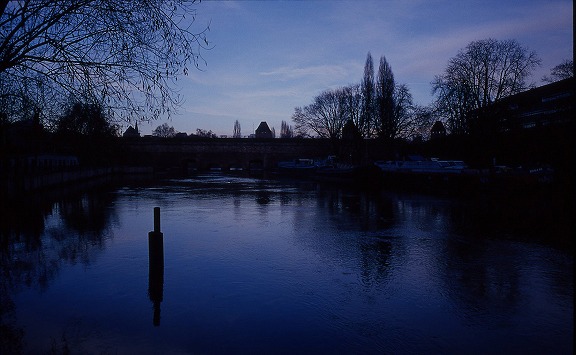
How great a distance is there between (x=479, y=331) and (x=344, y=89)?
67.2 m

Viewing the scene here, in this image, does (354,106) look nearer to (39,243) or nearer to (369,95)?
(369,95)

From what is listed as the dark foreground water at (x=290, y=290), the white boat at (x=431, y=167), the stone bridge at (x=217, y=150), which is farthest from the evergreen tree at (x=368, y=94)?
the dark foreground water at (x=290, y=290)

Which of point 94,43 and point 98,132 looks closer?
point 94,43

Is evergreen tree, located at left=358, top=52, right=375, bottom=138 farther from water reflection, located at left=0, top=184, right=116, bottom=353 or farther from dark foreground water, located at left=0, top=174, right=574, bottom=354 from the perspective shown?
dark foreground water, located at left=0, top=174, right=574, bottom=354

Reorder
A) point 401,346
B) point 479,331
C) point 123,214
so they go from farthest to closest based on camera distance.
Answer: point 123,214
point 479,331
point 401,346

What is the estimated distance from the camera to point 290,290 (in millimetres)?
8852

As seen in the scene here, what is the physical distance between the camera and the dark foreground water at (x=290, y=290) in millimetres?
6395

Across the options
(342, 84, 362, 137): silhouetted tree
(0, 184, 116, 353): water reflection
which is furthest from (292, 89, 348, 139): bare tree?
(0, 184, 116, 353): water reflection

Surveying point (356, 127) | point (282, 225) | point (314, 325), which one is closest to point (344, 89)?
point (356, 127)

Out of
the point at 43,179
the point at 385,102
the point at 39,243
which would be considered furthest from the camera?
the point at 385,102

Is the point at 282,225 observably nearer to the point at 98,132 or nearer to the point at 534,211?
the point at 98,132

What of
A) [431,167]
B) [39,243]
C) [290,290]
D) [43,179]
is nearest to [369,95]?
[431,167]

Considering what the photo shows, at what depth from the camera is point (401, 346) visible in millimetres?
6172

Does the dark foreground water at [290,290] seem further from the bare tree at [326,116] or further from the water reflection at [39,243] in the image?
the bare tree at [326,116]
